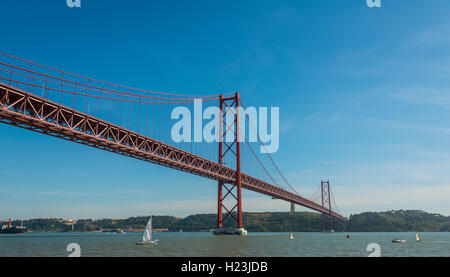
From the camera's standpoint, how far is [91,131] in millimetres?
43219

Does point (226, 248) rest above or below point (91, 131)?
below

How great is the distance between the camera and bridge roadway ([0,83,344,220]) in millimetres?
35219

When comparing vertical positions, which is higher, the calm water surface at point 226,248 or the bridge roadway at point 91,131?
the bridge roadway at point 91,131

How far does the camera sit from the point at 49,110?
127 ft

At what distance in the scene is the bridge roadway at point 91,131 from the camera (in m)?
35.2

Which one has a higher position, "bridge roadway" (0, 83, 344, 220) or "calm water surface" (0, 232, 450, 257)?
"bridge roadway" (0, 83, 344, 220)

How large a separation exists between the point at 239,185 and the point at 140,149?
24.1 m

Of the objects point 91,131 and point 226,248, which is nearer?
point 226,248
